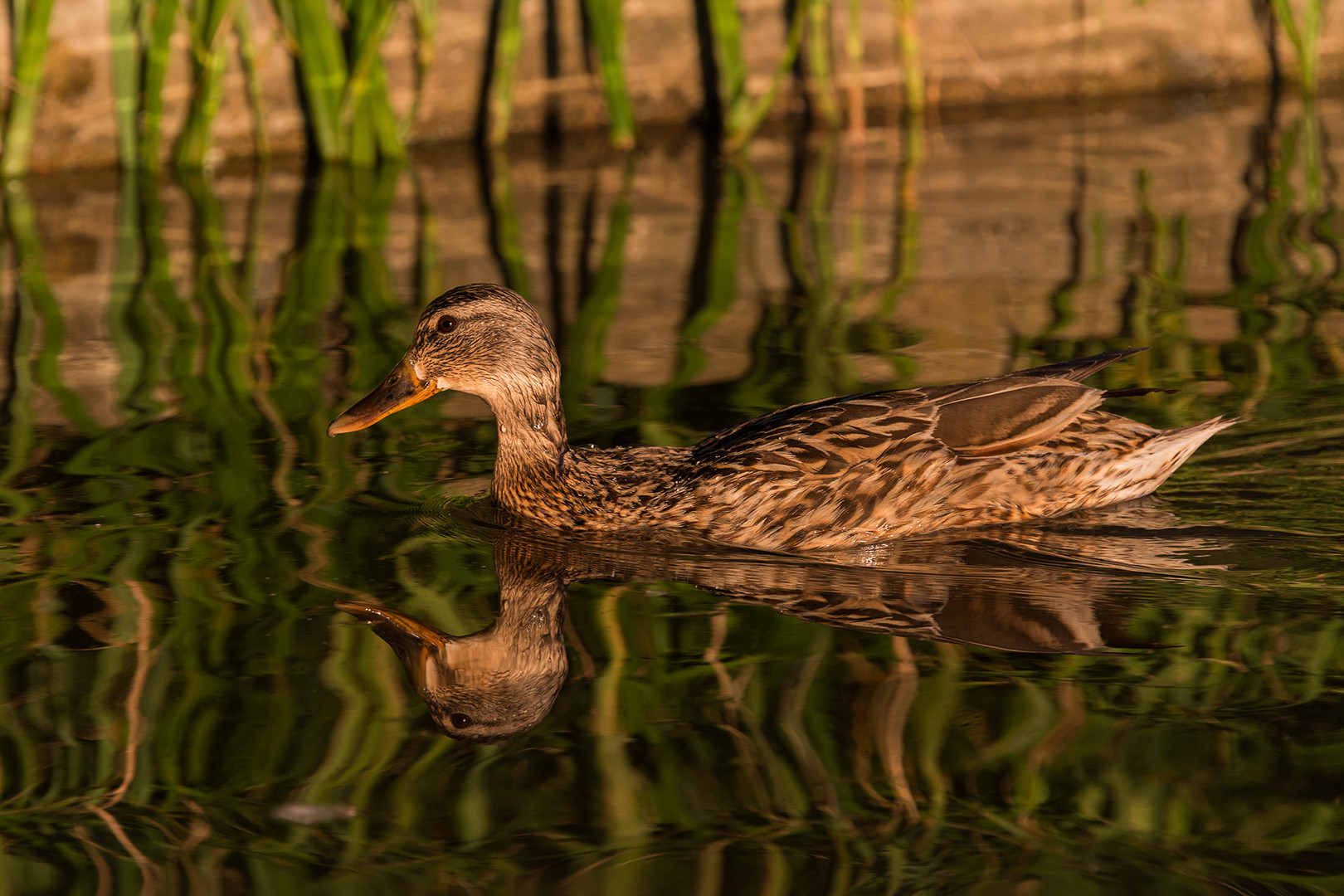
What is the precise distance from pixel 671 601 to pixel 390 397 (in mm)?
1498

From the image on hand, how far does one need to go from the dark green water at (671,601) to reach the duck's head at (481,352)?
1.19ft

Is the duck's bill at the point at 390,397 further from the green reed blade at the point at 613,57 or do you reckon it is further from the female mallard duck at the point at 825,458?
the green reed blade at the point at 613,57

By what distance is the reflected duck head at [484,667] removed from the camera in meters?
4.39

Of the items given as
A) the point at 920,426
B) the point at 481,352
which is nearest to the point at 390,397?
the point at 481,352

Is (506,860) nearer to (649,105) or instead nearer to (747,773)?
(747,773)

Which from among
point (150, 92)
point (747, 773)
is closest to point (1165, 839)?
point (747, 773)

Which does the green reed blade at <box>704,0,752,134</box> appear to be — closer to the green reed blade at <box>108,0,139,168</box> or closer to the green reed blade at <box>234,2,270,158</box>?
the green reed blade at <box>234,2,270,158</box>

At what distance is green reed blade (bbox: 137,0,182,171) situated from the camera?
10.9 m

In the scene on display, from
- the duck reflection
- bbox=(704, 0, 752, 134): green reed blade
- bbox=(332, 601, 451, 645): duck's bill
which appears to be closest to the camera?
the duck reflection

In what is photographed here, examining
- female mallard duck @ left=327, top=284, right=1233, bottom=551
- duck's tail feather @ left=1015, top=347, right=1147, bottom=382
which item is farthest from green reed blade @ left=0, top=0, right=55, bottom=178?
duck's tail feather @ left=1015, top=347, right=1147, bottom=382

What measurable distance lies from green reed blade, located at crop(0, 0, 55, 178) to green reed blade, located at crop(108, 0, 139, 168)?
1.32ft

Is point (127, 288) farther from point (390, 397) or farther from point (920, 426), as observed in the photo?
point (920, 426)

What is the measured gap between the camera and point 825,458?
5719 millimetres

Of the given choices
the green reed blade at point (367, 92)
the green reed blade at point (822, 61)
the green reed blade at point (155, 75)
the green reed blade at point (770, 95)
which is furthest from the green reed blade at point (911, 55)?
the green reed blade at point (155, 75)
